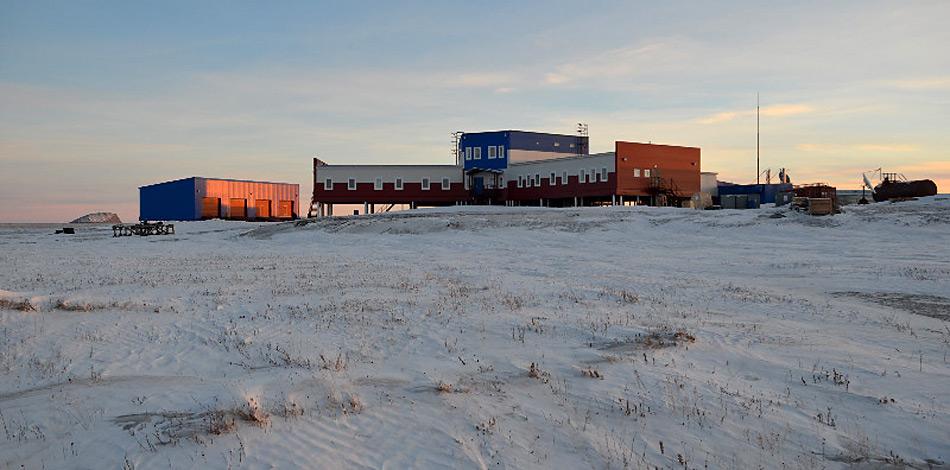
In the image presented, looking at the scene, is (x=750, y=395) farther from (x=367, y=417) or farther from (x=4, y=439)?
(x=4, y=439)

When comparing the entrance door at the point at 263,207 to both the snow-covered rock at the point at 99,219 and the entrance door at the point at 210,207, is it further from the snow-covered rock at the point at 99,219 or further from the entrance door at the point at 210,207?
the snow-covered rock at the point at 99,219

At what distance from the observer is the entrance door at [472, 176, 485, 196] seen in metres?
70.9

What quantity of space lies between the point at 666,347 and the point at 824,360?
7.30ft

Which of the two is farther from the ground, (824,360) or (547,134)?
(547,134)

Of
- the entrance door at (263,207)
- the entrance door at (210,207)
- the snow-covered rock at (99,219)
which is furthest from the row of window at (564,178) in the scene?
the snow-covered rock at (99,219)

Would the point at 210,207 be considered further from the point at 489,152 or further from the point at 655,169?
the point at 655,169

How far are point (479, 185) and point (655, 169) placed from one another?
19.4 m

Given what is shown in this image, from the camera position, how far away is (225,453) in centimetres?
643

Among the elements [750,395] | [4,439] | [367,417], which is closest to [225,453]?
[367,417]

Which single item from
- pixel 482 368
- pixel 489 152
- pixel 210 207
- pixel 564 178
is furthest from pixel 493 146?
pixel 482 368

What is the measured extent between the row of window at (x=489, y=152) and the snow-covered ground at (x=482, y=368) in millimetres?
50284

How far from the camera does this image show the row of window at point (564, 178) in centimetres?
6016

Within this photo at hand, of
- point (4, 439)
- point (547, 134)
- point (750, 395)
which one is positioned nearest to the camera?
point (4, 439)

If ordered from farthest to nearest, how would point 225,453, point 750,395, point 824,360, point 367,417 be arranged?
point 824,360, point 750,395, point 367,417, point 225,453
